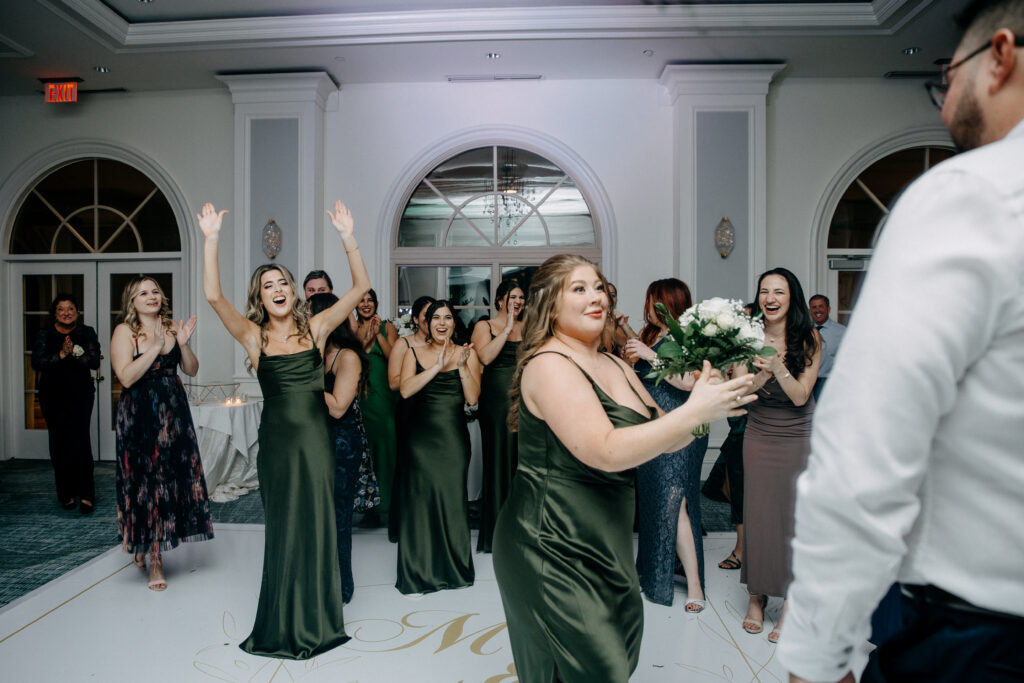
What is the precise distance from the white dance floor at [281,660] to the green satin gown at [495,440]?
0.32 meters

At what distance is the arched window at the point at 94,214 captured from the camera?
7047mm

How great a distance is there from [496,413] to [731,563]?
1.72m

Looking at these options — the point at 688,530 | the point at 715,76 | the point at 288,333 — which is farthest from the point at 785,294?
the point at 715,76

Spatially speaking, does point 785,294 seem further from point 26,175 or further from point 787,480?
point 26,175

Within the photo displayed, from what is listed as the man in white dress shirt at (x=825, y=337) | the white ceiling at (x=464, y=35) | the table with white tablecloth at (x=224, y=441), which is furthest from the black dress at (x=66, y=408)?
the man in white dress shirt at (x=825, y=337)

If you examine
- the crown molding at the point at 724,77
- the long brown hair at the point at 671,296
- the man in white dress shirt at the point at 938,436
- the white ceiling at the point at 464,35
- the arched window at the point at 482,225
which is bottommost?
the man in white dress shirt at the point at 938,436

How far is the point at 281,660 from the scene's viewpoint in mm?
2840

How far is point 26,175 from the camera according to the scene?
23.4 ft

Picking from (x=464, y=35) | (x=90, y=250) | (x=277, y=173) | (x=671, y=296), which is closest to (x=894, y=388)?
(x=671, y=296)

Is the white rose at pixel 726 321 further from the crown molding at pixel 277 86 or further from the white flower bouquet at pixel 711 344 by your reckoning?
the crown molding at pixel 277 86

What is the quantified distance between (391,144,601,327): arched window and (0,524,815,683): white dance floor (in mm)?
3501

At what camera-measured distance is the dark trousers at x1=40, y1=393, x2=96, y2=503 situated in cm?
514

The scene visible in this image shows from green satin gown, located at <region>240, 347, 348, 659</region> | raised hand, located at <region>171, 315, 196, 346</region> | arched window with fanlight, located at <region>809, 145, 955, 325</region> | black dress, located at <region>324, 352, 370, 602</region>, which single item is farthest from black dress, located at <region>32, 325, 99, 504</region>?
arched window with fanlight, located at <region>809, 145, 955, 325</region>

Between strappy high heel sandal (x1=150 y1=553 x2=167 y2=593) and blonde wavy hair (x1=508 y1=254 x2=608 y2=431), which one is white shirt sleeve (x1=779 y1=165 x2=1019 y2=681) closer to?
blonde wavy hair (x1=508 y1=254 x2=608 y2=431)
